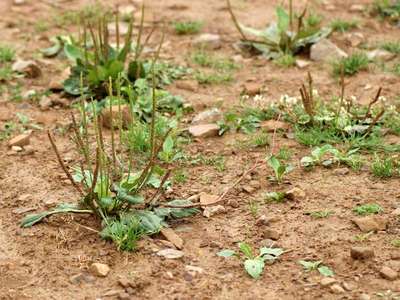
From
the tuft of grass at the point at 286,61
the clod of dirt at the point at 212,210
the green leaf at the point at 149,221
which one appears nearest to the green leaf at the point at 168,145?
the clod of dirt at the point at 212,210

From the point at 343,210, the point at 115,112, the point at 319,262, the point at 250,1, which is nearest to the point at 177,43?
the point at 250,1

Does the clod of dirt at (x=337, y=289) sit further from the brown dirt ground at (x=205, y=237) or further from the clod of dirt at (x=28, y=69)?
the clod of dirt at (x=28, y=69)

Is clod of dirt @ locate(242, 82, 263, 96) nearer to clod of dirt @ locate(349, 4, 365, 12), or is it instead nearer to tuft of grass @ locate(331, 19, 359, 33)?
tuft of grass @ locate(331, 19, 359, 33)

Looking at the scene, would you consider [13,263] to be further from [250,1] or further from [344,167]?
[250,1]

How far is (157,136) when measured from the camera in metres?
3.82

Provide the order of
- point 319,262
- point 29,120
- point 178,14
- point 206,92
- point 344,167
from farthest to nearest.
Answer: point 178,14 < point 206,92 < point 29,120 < point 344,167 < point 319,262

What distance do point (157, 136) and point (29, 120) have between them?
0.81 m

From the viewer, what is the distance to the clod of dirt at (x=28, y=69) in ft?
15.2

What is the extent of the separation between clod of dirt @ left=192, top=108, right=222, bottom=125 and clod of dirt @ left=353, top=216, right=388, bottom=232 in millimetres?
1238

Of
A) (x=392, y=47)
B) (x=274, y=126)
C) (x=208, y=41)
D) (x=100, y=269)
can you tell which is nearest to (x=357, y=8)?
(x=392, y=47)

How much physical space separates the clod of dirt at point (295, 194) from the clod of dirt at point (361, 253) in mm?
513

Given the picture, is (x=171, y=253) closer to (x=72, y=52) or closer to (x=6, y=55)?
(x=72, y=52)

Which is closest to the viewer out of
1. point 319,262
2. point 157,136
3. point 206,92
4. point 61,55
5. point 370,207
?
point 319,262

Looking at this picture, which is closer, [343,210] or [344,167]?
[343,210]
